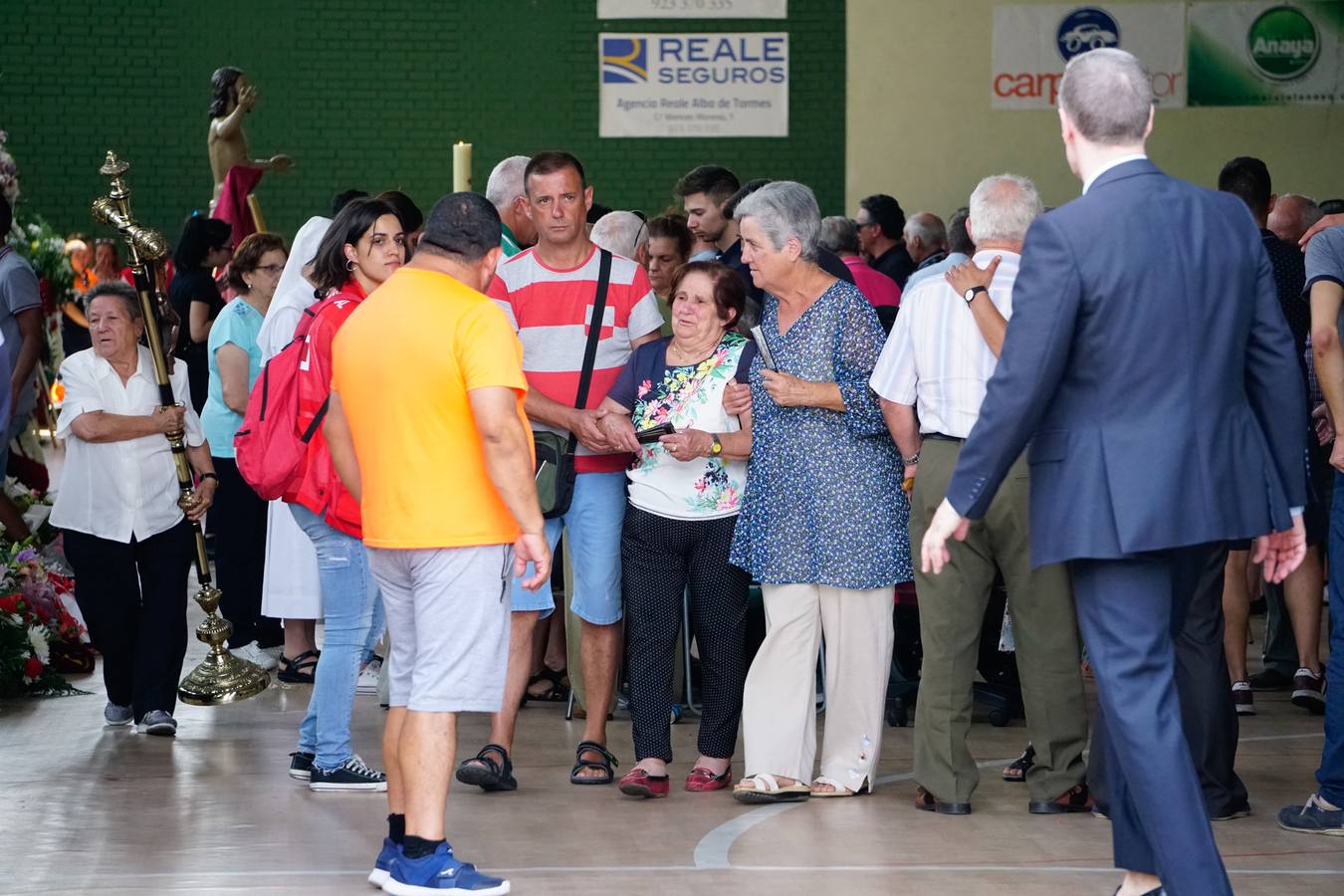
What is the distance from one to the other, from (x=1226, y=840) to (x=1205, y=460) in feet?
5.24

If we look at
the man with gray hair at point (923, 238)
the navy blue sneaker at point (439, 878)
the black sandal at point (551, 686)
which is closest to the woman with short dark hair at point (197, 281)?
the black sandal at point (551, 686)

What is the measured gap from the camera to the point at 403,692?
4270mm

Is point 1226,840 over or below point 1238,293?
below

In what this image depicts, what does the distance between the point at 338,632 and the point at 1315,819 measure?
2847mm

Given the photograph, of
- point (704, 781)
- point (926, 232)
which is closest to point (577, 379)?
point (704, 781)

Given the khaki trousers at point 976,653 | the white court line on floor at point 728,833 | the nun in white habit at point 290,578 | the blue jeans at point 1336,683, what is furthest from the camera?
the nun in white habit at point 290,578

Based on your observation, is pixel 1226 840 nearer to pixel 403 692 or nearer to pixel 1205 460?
pixel 1205 460

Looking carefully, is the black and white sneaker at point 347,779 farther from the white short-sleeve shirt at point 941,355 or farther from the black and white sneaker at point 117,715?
the white short-sleeve shirt at point 941,355

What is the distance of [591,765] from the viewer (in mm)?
5328

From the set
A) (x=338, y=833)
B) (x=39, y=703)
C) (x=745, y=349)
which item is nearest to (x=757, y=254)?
(x=745, y=349)

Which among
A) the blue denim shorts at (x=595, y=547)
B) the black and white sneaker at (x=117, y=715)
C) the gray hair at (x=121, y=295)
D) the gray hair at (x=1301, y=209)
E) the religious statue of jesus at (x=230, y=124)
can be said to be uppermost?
the religious statue of jesus at (x=230, y=124)

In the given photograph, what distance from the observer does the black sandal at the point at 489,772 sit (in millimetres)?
5164

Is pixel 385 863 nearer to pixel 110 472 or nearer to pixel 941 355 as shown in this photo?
pixel 941 355

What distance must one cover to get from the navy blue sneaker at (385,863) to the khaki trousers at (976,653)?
5.19 feet
